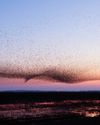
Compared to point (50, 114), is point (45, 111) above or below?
below

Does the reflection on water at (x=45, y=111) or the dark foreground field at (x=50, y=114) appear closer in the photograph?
the dark foreground field at (x=50, y=114)

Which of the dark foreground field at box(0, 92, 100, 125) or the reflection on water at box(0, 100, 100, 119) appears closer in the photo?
the dark foreground field at box(0, 92, 100, 125)

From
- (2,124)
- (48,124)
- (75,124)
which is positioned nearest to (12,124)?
(2,124)

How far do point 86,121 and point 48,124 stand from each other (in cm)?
337

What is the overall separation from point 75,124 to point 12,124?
499 centimetres

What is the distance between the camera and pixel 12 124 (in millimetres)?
30516

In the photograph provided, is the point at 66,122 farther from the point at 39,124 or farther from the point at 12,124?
the point at 12,124

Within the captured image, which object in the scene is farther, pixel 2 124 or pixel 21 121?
pixel 21 121

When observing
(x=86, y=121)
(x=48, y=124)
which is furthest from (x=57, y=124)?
(x=86, y=121)

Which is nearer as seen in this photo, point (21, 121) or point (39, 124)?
point (39, 124)

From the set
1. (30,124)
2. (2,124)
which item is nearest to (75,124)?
(30,124)

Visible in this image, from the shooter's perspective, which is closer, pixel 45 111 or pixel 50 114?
pixel 50 114

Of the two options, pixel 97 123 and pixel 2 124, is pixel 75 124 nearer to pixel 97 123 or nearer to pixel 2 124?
pixel 97 123

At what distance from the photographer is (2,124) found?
99.5 ft
